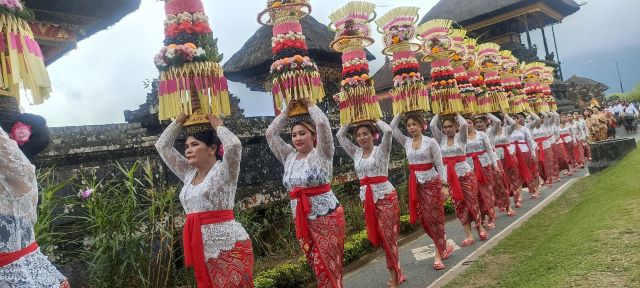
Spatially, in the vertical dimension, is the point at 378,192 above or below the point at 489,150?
below

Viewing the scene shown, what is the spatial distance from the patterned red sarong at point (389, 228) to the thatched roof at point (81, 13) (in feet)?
12.6

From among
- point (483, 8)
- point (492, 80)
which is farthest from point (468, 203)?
point (483, 8)

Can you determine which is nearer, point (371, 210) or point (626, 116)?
point (371, 210)

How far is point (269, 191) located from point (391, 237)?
83.3 inches

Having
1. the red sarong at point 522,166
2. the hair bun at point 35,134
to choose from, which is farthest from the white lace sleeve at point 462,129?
the hair bun at point 35,134

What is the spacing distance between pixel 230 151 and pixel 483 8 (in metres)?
22.5

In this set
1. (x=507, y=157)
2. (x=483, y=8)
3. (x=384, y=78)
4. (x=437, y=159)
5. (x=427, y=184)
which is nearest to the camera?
(x=437, y=159)

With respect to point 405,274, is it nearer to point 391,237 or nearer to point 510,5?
point 391,237

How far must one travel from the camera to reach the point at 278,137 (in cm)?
460

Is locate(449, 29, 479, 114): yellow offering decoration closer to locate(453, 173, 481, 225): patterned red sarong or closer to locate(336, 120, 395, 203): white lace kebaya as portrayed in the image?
locate(453, 173, 481, 225): patterned red sarong

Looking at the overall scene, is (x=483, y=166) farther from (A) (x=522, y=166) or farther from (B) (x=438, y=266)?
(A) (x=522, y=166)

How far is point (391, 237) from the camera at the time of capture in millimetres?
5148

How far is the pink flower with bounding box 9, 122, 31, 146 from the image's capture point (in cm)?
201

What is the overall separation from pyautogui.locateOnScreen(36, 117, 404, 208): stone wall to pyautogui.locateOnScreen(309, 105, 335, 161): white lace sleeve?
221 centimetres
